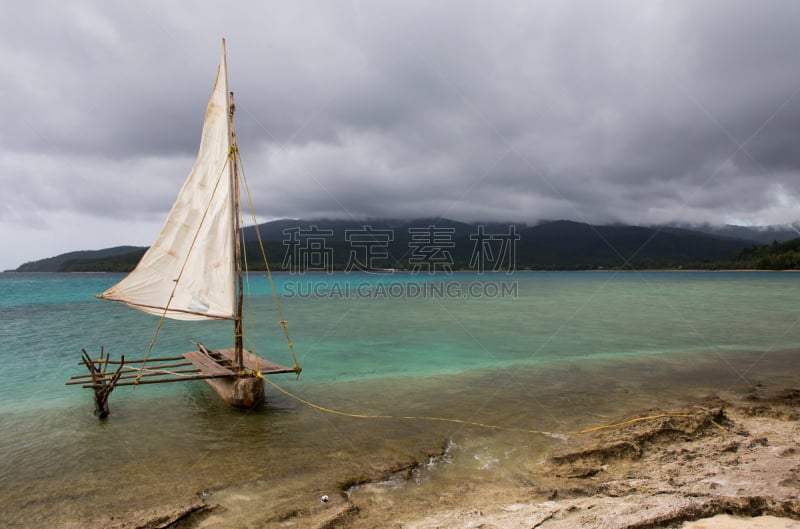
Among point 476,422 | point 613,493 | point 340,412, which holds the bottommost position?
point 340,412

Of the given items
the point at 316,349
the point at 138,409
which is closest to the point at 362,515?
the point at 138,409

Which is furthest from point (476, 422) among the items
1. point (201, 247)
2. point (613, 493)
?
point (201, 247)

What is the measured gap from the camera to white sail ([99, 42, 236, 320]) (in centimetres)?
1160

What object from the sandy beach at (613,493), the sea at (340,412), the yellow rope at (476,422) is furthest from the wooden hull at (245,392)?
the sandy beach at (613,493)

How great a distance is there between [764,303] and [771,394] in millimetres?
40195

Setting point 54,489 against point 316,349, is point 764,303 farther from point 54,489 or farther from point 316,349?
point 54,489

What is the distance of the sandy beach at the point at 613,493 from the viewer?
5098 mm

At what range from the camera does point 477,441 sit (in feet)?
31.2

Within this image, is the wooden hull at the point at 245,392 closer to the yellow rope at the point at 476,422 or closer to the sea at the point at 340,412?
the sea at the point at 340,412

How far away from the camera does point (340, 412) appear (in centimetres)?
1188

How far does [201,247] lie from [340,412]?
5.94 m

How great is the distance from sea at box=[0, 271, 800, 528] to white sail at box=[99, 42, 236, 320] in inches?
120

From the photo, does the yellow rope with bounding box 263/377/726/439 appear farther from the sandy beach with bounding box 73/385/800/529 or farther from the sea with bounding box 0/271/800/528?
the sandy beach with bounding box 73/385/800/529

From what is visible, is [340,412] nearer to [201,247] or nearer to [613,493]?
[201,247]
